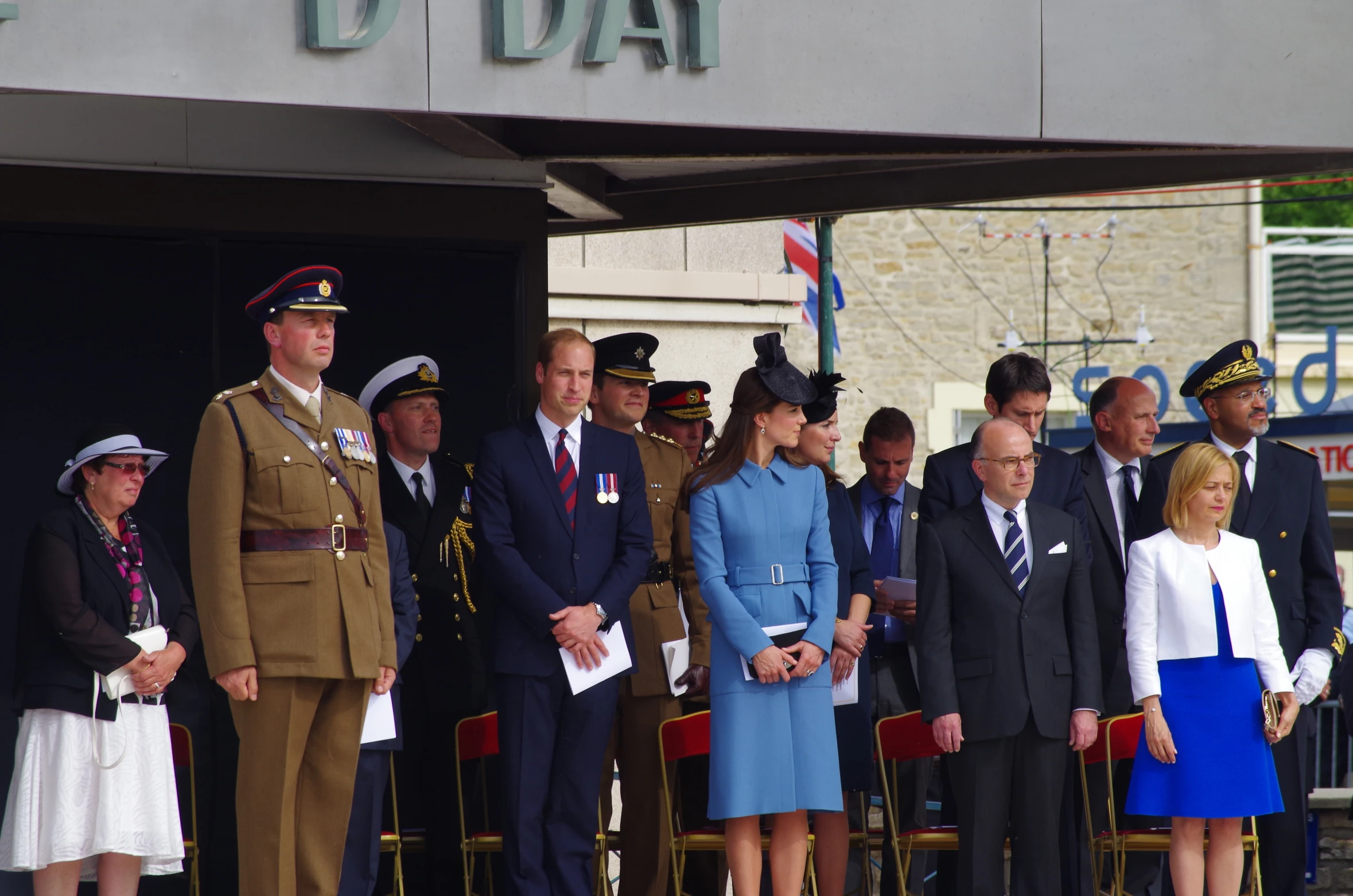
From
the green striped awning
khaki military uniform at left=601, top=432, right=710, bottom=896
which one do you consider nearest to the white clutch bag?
khaki military uniform at left=601, top=432, right=710, bottom=896

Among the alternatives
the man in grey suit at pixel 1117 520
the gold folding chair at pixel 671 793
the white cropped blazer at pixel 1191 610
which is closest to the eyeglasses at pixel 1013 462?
the white cropped blazer at pixel 1191 610

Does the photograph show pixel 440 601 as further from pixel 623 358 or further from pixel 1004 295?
pixel 1004 295

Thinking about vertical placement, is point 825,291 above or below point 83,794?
above

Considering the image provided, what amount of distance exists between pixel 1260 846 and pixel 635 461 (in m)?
2.85

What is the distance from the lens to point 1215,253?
27484mm

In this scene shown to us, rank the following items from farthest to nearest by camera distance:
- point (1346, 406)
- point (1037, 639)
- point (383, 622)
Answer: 1. point (1346, 406)
2. point (1037, 639)
3. point (383, 622)

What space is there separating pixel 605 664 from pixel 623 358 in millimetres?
1395

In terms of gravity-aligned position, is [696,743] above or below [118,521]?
below

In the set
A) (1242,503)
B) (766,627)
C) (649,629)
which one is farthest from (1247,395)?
(649,629)

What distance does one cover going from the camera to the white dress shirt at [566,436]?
20.8ft

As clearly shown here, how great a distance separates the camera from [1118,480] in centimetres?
753

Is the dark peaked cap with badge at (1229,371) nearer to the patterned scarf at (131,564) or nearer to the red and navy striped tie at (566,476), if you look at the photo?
the red and navy striped tie at (566,476)

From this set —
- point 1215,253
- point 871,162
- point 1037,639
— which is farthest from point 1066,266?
point 1037,639

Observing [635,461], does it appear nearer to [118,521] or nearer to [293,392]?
[293,392]
